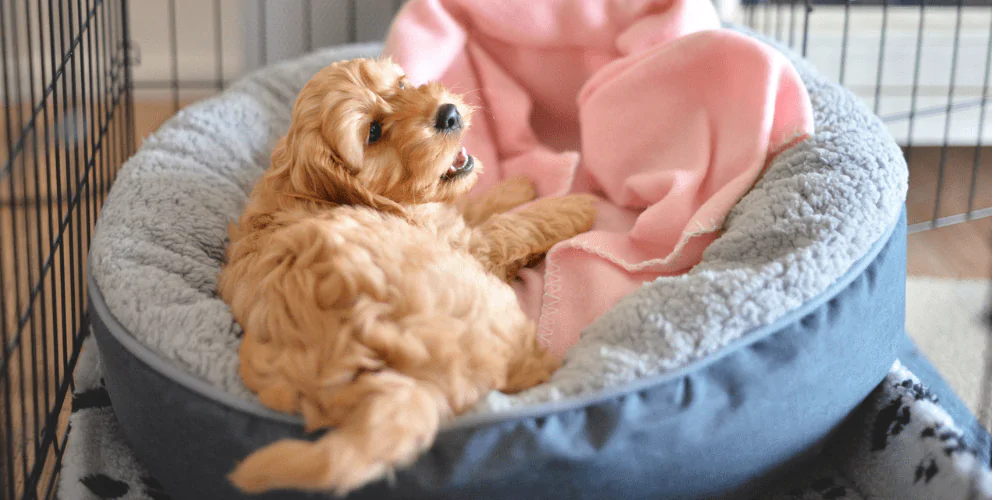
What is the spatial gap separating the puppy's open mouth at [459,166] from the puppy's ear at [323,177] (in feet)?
0.39

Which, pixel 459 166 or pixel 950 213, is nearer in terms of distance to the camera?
pixel 459 166

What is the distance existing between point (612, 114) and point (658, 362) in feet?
2.64

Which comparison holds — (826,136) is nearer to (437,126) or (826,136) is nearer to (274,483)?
(437,126)

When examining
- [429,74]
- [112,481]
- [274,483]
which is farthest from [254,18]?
[274,483]

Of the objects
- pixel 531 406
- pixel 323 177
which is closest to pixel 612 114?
pixel 323 177

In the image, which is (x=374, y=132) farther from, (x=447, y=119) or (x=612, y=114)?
(x=612, y=114)

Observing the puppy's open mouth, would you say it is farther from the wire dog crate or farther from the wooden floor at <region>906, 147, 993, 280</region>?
the wooden floor at <region>906, 147, 993, 280</region>

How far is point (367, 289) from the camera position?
3.59 ft

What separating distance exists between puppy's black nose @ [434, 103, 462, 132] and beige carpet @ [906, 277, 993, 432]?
3.84 ft

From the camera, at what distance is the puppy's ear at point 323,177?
1354 mm

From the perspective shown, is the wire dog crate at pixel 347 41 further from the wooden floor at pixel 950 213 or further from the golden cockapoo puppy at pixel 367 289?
the golden cockapoo puppy at pixel 367 289

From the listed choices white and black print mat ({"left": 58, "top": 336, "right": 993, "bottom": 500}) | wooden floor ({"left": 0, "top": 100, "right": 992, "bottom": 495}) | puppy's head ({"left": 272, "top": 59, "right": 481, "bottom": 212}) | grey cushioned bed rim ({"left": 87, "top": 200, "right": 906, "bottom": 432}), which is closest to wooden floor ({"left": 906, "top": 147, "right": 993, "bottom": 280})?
wooden floor ({"left": 0, "top": 100, "right": 992, "bottom": 495})

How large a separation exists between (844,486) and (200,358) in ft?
3.35

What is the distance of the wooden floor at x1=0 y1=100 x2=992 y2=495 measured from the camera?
145cm
